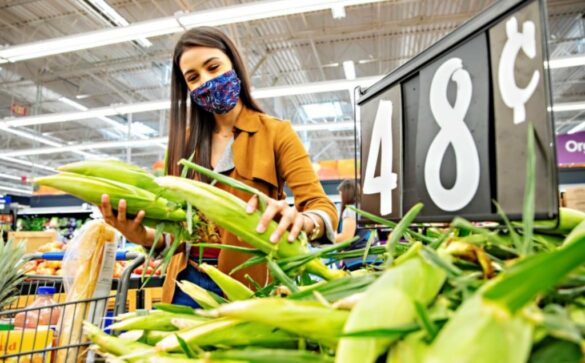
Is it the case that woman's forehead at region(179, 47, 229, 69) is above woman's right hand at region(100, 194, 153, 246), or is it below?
above

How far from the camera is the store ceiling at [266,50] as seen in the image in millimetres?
6922

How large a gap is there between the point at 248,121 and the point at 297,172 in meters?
0.22

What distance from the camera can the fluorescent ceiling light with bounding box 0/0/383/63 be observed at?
13.2 ft

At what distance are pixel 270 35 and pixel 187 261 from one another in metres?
7.01

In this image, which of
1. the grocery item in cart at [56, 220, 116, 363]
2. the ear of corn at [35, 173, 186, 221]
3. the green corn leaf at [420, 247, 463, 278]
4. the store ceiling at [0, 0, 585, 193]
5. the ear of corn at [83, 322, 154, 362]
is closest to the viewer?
the green corn leaf at [420, 247, 463, 278]

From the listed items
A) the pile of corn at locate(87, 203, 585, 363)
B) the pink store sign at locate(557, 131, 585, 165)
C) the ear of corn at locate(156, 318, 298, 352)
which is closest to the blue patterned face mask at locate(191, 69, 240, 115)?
the pile of corn at locate(87, 203, 585, 363)

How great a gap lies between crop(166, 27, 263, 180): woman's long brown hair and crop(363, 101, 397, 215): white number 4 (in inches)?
19.6

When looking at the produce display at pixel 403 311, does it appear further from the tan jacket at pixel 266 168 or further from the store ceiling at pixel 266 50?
the store ceiling at pixel 266 50

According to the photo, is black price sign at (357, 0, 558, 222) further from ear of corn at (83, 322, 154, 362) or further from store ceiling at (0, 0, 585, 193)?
store ceiling at (0, 0, 585, 193)

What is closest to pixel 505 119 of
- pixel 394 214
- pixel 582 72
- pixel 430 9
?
pixel 394 214

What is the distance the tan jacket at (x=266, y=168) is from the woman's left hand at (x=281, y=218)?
49 cm

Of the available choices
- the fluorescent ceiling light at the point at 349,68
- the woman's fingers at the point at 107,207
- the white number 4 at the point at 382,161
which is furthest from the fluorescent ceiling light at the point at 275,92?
the woman's fingers at the point at 107,207

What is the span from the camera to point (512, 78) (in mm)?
551

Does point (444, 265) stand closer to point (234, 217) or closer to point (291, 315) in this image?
point (291, 315)
